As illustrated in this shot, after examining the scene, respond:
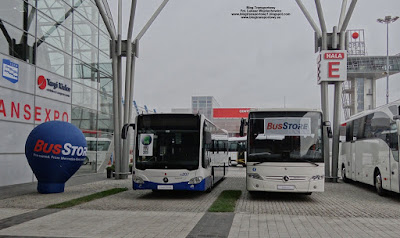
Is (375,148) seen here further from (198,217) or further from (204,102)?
(204,102)

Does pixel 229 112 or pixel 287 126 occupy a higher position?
pixel 229 112

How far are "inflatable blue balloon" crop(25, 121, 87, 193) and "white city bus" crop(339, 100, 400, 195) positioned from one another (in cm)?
1003

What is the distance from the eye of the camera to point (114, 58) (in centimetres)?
2134

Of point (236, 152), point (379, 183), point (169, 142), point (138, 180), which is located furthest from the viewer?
point (236, 152)

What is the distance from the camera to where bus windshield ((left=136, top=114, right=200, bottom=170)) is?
13141 millimetres

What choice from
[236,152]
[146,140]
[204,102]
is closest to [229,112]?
[204,102]

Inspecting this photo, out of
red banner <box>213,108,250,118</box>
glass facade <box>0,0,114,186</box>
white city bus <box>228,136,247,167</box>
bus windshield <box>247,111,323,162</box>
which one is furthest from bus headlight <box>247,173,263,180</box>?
red banner <box>213,108,250,118</box>

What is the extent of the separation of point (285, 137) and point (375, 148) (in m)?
4.02

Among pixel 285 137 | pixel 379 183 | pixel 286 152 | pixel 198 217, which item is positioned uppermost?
pixel 285 137

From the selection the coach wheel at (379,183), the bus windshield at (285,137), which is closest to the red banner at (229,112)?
the coach wheel at (379,183)

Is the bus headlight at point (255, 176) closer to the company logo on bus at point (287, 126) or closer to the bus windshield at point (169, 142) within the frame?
the company logo on bus at point (287, 126)

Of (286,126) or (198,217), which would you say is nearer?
(198,217)

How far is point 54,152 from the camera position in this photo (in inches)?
550

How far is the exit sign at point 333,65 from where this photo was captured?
20.5 metres
